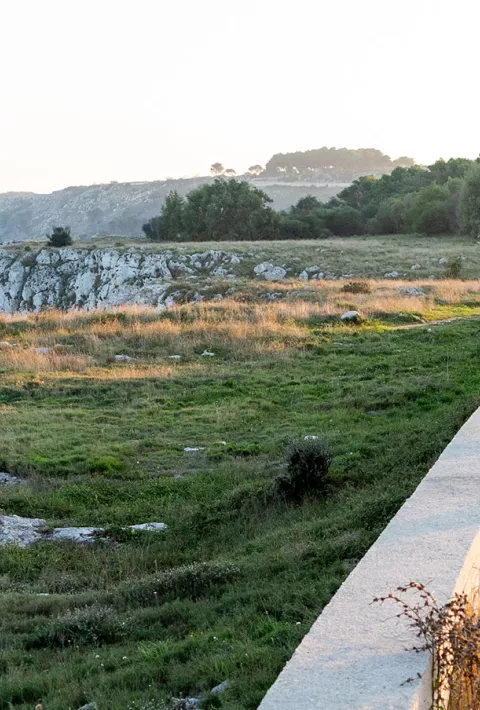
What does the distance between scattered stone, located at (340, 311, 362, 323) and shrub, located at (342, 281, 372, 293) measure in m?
6.13

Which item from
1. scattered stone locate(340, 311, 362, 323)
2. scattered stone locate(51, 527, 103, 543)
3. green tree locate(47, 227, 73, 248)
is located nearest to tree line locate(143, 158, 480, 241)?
green tree locate(47, 227, 73, 248)

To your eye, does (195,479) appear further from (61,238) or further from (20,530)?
(61,238)

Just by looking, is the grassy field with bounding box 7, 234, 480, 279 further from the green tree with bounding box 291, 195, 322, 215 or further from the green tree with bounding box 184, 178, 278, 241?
the green tree with bounding box 291, 195, 322, 215

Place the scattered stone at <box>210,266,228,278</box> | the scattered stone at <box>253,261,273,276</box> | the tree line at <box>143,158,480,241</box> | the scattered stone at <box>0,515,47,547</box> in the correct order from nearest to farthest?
1. the scattered stone at <box>0,515,47,547</box>
2. the scattered stone at <box>253,261,273,276</box>
3. the scattered stone at <box>210,266,228,278</box>
4. the tree line at <box>143,158,480,241</box>

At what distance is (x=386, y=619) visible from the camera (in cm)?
355

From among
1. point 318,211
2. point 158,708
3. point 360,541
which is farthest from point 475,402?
point 318,211

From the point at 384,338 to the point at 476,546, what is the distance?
13.2m

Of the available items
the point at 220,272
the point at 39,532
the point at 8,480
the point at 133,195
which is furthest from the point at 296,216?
the point at 133,195

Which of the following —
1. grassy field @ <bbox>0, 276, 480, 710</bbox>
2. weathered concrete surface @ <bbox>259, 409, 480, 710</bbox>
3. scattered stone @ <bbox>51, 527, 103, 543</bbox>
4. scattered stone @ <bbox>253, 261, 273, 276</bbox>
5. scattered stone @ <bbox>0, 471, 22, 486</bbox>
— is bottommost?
scattered stone @ <bbox>51, 527, 103, 543</bbox>

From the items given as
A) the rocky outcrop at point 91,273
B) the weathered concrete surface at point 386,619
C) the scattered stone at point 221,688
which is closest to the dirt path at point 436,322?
the weathered concrete surface at point 386,619

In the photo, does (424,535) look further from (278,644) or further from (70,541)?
(70,541)

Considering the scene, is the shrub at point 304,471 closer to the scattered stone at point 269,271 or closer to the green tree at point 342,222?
the scattered stone at point 269,271

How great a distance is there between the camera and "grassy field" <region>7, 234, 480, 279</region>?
34906 millimetres

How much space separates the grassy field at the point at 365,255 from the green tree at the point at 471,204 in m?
2.21
